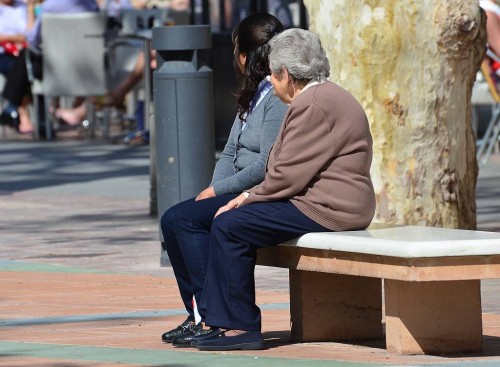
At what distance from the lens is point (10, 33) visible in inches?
817

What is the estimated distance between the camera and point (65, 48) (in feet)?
63.5

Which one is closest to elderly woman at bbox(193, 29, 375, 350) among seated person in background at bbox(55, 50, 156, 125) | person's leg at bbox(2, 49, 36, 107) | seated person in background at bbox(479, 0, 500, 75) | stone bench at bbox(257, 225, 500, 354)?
stone bench at bbox(257, 225, 500, 354)

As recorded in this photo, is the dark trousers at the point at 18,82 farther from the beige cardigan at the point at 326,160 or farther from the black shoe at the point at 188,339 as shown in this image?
the beige cardigan at the point at 326,160

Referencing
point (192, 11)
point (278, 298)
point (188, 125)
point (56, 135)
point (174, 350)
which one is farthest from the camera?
point (56, 135)

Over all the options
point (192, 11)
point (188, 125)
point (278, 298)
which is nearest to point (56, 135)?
point (192, 11)

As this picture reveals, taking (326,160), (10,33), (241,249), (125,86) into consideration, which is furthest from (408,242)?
(10,33)

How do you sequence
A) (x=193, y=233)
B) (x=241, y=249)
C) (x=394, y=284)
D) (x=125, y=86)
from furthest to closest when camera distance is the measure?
(x=125, y=86) < (x=193, y=233) < (x=241, y=249) < (x=394, y=284)

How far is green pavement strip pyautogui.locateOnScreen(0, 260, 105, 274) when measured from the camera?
9.13 metres

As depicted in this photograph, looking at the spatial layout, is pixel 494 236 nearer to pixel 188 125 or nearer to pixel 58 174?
pixel 188 125

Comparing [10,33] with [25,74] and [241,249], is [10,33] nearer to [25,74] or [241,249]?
[25,74]

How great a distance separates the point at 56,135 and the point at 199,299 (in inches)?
567

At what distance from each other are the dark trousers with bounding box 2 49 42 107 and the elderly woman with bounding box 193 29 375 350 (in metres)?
13.8

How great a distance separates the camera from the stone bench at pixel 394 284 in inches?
232

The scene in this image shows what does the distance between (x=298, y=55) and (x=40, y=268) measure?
3.35 meters
